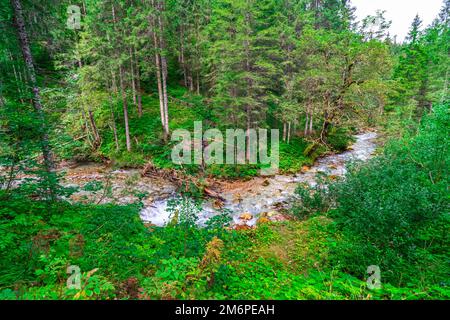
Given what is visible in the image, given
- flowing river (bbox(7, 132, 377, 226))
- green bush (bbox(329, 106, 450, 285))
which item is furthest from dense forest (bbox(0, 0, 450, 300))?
flowing river (bbox(7, 132, 377, 226))

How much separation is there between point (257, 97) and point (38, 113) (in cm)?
1267

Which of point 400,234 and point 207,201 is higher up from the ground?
point 400,234

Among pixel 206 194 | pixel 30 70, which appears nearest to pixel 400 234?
pixel 206 194

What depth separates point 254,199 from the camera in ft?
38.0

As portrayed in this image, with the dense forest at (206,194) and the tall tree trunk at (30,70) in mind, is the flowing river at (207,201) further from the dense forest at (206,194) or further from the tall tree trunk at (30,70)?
the tall tree trunk at (30,70)

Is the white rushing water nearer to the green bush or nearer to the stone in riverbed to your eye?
the stone in riverbed

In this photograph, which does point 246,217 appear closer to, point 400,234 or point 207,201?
point 207,201

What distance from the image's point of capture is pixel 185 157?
14.7 metres

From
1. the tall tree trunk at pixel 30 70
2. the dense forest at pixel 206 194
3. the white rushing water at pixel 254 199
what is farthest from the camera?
the white rushing water at pixel 254 199

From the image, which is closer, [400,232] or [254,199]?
[400,232]

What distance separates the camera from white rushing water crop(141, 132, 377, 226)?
966 cm

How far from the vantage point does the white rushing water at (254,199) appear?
9657 mm

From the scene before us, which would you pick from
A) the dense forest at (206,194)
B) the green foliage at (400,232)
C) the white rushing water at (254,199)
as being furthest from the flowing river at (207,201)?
the green foliage at (400,232)
